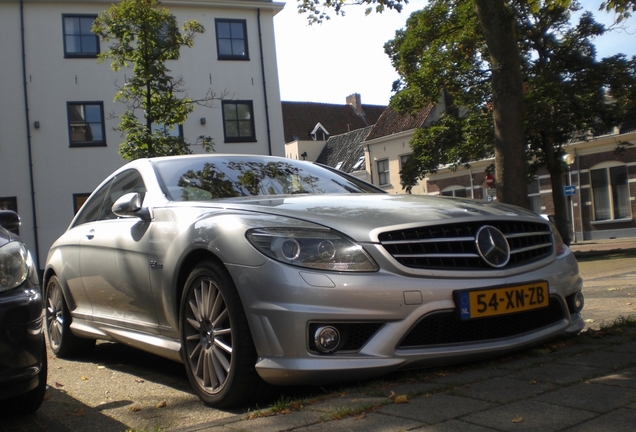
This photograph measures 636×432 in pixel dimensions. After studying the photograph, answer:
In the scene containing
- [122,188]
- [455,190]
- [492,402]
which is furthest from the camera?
[455,190]

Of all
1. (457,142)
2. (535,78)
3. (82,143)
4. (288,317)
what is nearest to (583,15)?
(535,78)

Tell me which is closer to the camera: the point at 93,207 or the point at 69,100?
the point at 93,207

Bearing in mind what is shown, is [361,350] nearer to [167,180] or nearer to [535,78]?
[167,180]

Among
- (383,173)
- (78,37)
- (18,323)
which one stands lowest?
(18,323)

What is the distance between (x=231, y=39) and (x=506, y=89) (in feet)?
70.2

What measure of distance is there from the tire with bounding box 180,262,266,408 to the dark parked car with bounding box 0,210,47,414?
78 cm

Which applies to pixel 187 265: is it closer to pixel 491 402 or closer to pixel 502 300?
pixel 502 300

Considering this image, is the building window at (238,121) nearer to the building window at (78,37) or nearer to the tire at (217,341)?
the building window at (78,37)

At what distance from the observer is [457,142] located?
2480cm

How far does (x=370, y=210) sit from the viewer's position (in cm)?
410

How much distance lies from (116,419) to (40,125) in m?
24.7

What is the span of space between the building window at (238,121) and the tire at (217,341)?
2562cm

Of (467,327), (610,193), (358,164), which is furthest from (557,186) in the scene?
(358,164)

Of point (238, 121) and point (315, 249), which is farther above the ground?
point (238, 121)
